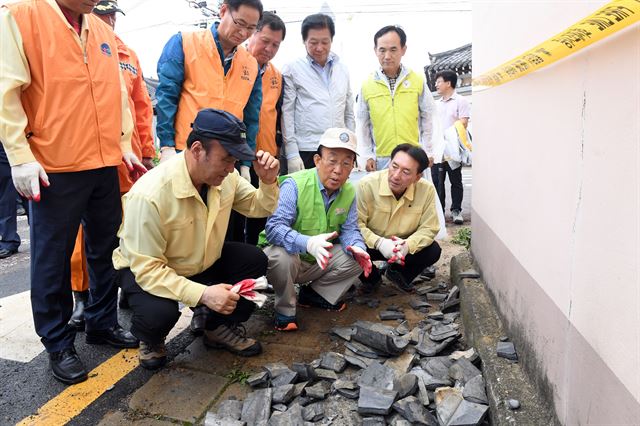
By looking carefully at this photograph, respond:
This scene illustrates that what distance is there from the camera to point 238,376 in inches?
102

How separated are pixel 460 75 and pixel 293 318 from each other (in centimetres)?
1720

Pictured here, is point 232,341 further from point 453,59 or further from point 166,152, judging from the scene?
point 453,59

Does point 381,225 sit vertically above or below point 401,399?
above

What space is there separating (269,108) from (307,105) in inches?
12.9

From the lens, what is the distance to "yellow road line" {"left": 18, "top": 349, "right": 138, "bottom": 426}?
224 centimetres

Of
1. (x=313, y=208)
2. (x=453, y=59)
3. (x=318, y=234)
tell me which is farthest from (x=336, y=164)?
(x=453, y=59)

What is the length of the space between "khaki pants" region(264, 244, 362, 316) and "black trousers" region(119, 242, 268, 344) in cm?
15

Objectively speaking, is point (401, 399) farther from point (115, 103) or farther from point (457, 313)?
point (115, 103)

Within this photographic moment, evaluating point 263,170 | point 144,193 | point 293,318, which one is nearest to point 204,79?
point 263,170

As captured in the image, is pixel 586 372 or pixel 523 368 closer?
pixel 586 372

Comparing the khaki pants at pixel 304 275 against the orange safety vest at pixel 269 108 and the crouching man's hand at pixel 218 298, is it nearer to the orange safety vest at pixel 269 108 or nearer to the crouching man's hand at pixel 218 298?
the crouching man's hand at pixel 218 298

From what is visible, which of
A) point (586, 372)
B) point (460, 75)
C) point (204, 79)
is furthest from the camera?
point (460, 75)

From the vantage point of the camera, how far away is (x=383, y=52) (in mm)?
4180

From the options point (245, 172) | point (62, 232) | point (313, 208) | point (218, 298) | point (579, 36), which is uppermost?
point (579, 36)
